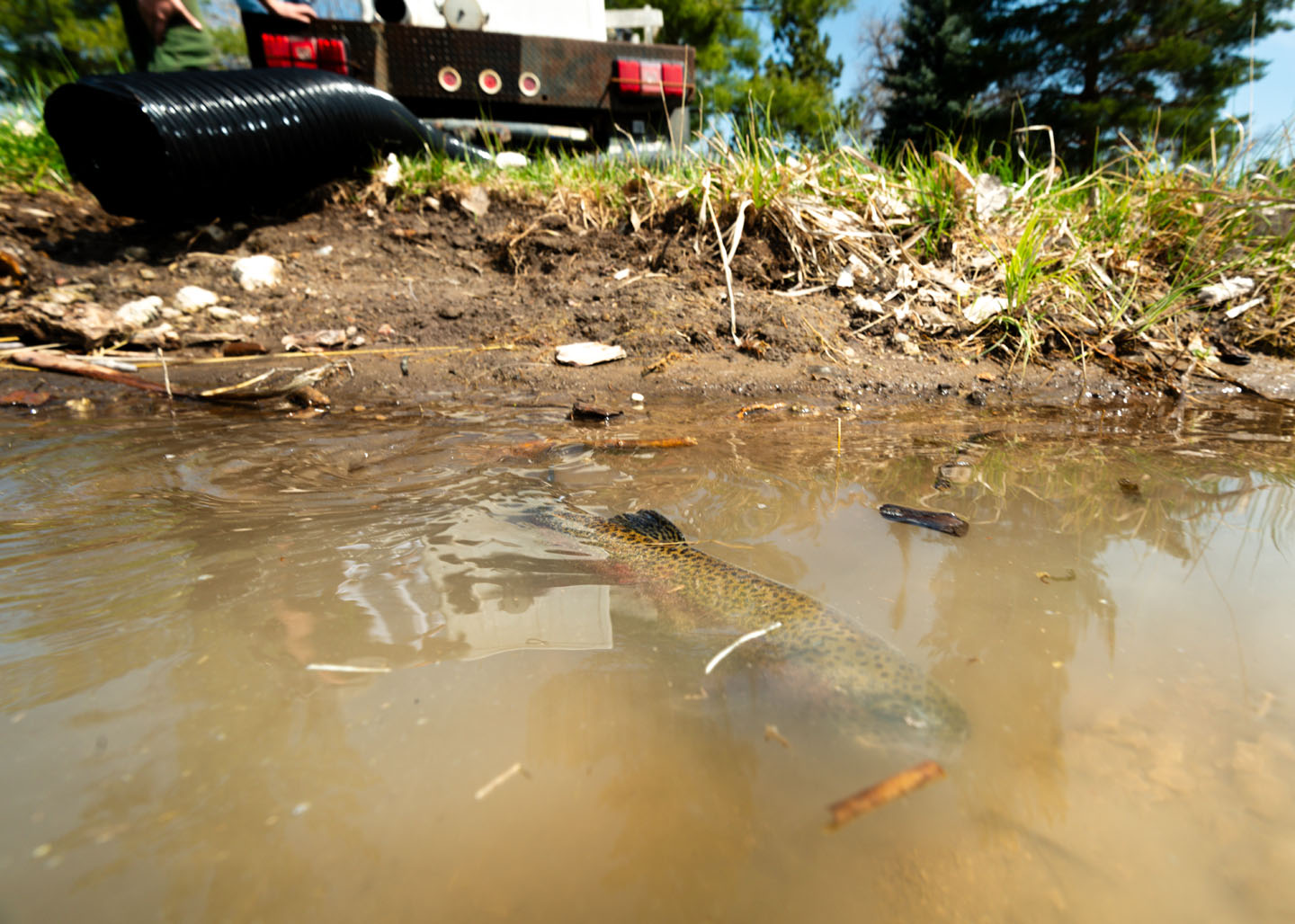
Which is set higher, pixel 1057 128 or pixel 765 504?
pixel 1057 128

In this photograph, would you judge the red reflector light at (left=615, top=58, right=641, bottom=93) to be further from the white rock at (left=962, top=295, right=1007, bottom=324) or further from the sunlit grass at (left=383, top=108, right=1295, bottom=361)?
the white rock at (left=962, top=295, right=1007, bottom=324)

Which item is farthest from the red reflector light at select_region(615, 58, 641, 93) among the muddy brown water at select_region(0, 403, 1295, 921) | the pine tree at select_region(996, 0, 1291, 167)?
the pine tree at select_region(996, 0, 1291, 167)

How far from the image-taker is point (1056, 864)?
702 mm

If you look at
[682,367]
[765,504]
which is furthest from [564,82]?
[765,504]

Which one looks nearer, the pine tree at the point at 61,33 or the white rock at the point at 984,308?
the white rock at the point at 984,308

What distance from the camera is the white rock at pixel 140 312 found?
3.21m

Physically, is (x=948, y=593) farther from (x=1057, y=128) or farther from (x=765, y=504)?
(x=1057, y=128)

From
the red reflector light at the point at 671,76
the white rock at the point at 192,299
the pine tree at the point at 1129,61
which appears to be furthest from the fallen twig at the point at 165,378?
the pine tree at the point at 1129,61

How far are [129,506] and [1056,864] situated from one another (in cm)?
190

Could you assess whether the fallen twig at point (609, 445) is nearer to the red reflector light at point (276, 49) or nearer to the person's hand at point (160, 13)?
the red reflector light at point (276, 49)

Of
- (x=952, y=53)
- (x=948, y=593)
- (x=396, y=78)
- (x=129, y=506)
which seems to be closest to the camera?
(x=948, y=593)

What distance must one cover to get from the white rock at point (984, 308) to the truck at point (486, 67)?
236 cm

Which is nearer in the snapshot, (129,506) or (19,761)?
(19,761)

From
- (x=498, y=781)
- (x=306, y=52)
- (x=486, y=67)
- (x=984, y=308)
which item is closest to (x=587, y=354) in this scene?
(x=984, y=308)
